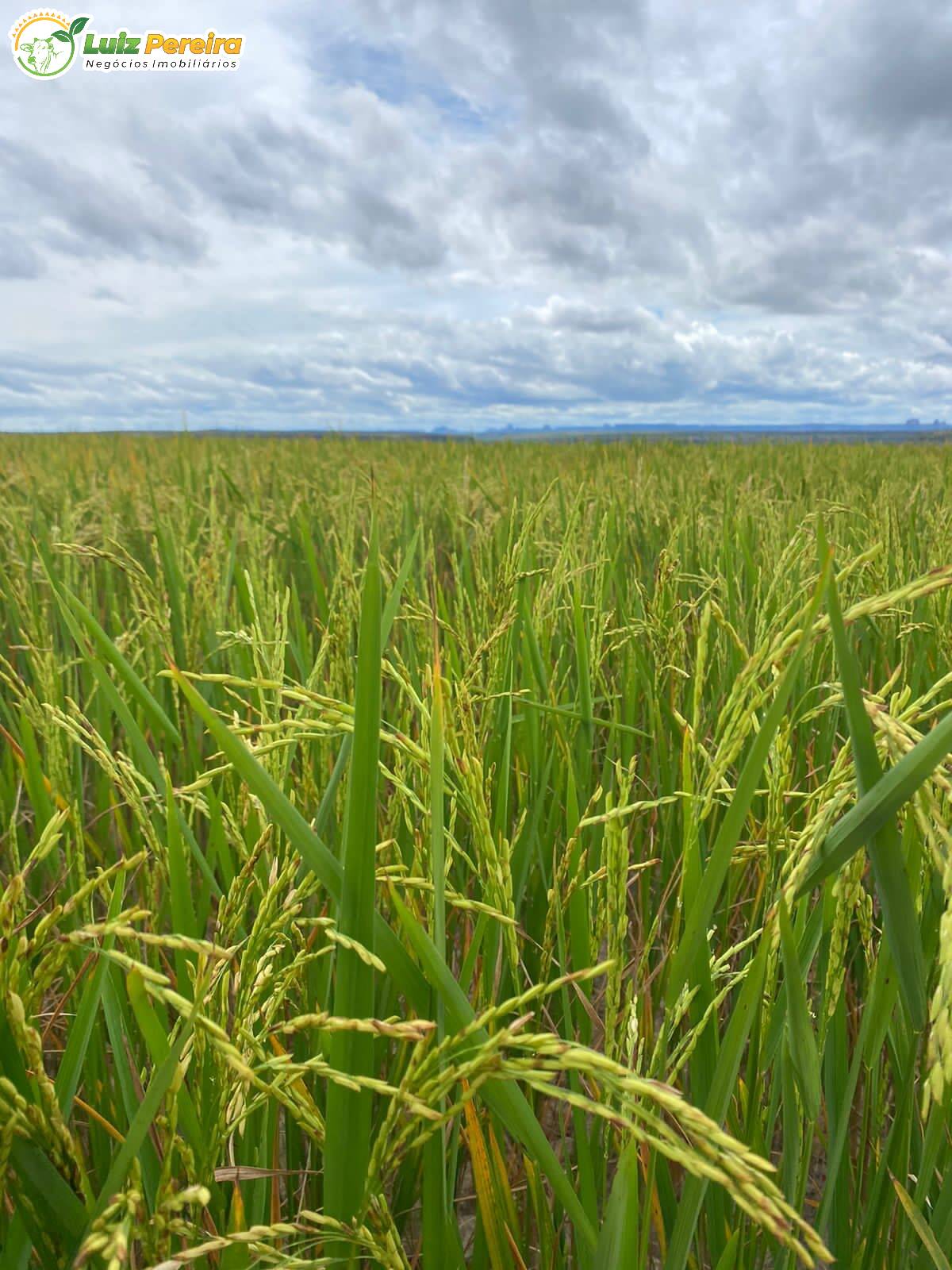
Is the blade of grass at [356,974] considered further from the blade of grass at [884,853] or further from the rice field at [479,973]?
the blade of grass at [884,853]

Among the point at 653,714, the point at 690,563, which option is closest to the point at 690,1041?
the point at 653,714

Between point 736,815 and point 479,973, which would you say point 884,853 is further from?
point 479,973

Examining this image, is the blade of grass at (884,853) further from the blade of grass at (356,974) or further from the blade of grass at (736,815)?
the blade of grass at (356,974)

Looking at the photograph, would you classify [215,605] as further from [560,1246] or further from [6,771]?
[560,1246]

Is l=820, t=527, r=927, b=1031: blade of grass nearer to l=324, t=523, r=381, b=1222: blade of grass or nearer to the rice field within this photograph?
the rice field

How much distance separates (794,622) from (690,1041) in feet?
1.07

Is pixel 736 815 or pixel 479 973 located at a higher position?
pixel 736 815

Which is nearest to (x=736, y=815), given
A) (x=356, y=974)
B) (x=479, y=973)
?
(x=356, y=974)

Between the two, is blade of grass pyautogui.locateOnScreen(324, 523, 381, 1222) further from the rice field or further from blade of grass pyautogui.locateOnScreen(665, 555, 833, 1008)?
blade of grass pyautogui.locateOnScreen(665, 555, 833, 1008)

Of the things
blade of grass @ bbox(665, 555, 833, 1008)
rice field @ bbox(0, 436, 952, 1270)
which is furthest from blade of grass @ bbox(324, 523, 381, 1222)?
blade of grass @ bbox(665, 555, 833, 1008)

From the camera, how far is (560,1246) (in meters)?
0.76

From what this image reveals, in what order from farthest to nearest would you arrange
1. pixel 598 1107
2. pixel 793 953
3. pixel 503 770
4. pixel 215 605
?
pixel 215 605, pixel 503 770, pixel 793 953, pixel 598 1107

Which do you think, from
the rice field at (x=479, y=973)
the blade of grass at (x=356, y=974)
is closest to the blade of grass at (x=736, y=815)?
the rice field at (x=479, y=973)

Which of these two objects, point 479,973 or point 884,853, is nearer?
point 884,853
